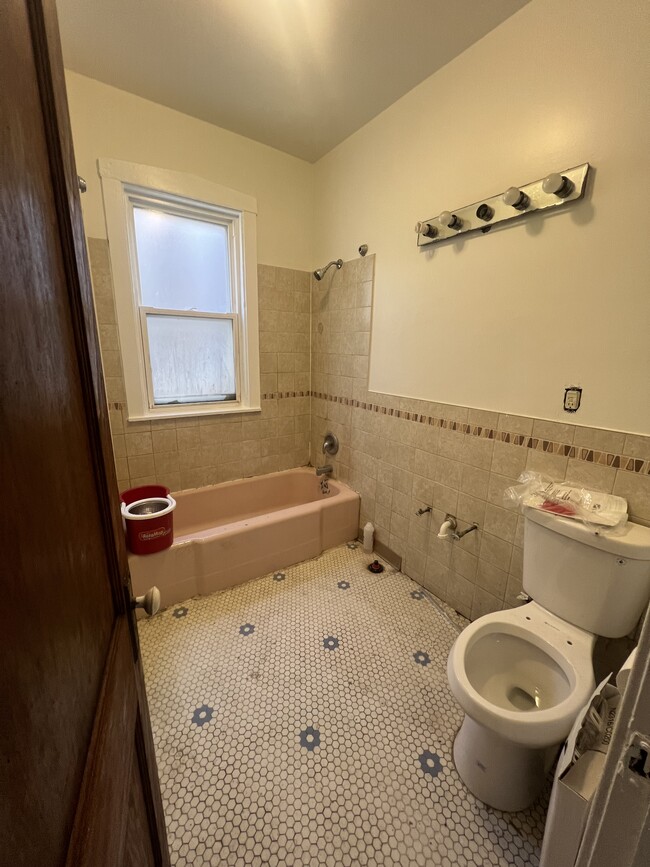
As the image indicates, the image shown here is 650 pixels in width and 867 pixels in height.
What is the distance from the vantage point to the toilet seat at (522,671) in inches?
37.6

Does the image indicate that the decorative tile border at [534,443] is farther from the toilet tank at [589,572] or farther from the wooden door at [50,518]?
the wooden door at [50,518]

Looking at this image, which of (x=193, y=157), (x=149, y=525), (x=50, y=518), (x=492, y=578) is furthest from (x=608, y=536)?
(x=193, y=157)

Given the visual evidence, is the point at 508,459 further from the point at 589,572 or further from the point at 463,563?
the point at 463,563

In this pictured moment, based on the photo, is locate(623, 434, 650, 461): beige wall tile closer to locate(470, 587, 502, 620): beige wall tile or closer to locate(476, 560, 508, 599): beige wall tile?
locate(476, 560, 508, 599): beige wall tile

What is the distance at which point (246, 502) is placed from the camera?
8.68 ft

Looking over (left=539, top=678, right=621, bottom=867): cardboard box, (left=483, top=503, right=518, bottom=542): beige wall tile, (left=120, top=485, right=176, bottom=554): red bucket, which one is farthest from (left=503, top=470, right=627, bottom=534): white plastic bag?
(left=120, top=485, right=176, bottom=554): red bucket

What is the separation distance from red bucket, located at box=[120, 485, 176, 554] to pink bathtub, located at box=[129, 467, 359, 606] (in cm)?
6

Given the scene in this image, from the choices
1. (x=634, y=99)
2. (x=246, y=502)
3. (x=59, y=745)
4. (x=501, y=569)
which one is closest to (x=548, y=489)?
(x=501, y=569)

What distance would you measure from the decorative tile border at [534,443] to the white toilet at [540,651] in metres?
0.22

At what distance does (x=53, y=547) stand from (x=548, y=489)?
4.94 ft

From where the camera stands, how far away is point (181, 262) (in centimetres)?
227

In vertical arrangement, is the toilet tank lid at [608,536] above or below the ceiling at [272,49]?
below

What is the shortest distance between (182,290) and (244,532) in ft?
5.38

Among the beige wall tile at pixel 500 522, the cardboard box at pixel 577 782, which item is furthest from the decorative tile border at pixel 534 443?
the cardboard box at pixel 577 782
